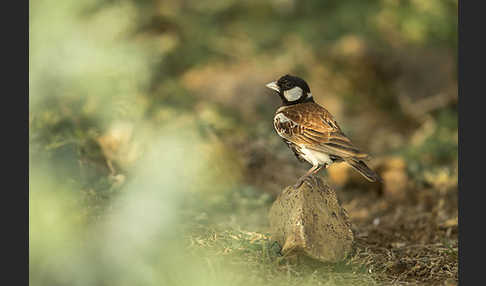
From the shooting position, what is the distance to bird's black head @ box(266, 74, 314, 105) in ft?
14.0

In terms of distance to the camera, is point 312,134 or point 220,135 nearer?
point 312,134

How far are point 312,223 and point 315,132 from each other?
0.63 m

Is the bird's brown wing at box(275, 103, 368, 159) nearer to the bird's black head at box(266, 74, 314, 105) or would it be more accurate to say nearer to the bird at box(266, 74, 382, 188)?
the bird at box(266, 74, 382, 188)

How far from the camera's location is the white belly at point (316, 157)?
4082 millimetres

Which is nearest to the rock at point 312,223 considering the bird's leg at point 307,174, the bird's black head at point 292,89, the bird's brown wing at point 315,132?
the bird's leg at point 307,174

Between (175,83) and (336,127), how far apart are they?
4808 millimetres

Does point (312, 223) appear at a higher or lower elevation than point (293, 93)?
lower

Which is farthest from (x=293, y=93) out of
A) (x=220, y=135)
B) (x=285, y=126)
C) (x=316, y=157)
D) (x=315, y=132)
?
(x=220, y=135)

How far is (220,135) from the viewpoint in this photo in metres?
6.86

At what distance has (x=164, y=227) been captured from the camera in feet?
8.20

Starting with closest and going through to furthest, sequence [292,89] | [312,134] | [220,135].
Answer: [312,134] < [292,89] < [220,135]

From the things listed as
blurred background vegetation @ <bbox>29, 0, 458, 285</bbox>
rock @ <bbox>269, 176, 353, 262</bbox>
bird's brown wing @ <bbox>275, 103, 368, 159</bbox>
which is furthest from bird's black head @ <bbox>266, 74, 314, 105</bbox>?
blurred background vegetation @ <bbox>29, 0, 458, 285</bbox>

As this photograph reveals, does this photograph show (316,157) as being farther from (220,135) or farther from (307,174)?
(220,135)

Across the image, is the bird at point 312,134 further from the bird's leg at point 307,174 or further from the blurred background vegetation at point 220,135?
the blurred background vegetation at point 220,135
